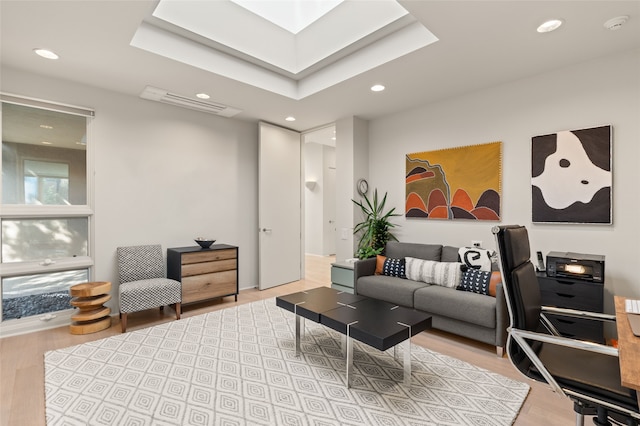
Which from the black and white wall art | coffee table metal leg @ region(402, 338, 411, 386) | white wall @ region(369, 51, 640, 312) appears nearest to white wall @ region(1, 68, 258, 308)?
white wall @ region(369, 51, 640, 312)

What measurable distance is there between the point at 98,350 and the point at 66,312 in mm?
1080

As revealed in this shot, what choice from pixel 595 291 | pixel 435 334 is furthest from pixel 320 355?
pixel 595 291

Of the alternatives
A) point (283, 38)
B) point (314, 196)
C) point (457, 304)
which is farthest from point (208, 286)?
point (314, 196)

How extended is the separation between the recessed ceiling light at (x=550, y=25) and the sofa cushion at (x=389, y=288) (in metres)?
2.52

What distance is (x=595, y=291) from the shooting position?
2.50 meters

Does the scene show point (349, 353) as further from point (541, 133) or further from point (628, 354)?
point (541, 133)

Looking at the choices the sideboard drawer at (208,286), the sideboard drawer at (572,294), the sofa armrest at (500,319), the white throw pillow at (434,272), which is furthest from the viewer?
the sideboard drawer at (208,286)

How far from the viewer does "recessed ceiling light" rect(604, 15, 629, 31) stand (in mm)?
2268

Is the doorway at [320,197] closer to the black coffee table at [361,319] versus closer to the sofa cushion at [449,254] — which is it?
the sofa cushion at [449,254]

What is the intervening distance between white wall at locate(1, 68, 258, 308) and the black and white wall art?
3914mm

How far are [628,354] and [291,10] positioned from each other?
3771mm

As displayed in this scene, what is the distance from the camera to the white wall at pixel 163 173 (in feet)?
11.9

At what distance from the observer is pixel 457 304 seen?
2.93 meters

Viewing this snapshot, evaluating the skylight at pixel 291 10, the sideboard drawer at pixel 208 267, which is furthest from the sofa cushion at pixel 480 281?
the skylight at pixel 291 10
